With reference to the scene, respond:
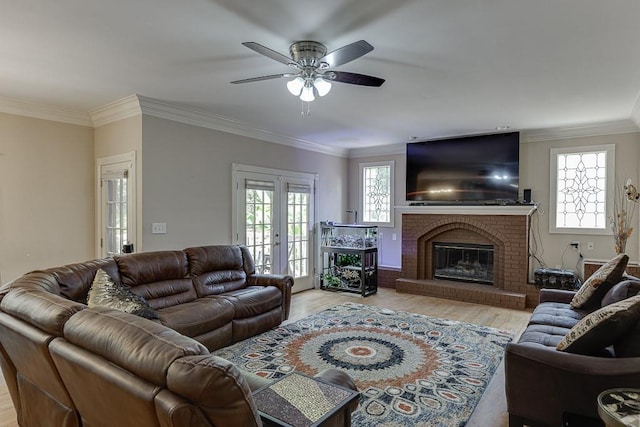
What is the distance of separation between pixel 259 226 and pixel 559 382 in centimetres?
423

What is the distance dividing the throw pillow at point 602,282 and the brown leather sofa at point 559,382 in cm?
104

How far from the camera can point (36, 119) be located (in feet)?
14.2

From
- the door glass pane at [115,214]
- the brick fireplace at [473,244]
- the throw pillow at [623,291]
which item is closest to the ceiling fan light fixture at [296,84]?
the door glass pane at [115,214]

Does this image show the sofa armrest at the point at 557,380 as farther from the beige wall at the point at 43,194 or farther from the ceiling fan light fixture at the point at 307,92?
the beige wall at the point at 43,194

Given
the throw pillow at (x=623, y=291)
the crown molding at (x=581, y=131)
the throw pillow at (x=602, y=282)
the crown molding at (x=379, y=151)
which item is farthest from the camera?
the crown molding at (x=379, y=151)

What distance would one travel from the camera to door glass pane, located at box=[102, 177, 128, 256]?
4.45 metres

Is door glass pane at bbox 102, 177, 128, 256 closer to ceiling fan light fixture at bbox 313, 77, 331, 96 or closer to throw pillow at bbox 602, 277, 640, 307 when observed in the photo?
ceiling fan light fixture at bbox 313, 77, 331, 96

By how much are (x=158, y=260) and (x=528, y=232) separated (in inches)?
204

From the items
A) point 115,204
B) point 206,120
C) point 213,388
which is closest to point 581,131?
point 206,120

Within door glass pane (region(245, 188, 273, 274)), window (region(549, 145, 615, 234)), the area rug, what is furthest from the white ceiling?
the area rug

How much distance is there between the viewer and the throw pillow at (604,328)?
2.05 m

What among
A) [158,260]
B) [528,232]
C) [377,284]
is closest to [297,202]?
[377,284]

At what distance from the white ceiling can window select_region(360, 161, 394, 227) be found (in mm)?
2238

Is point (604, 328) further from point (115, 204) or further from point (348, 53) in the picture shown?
point (115, 204)
